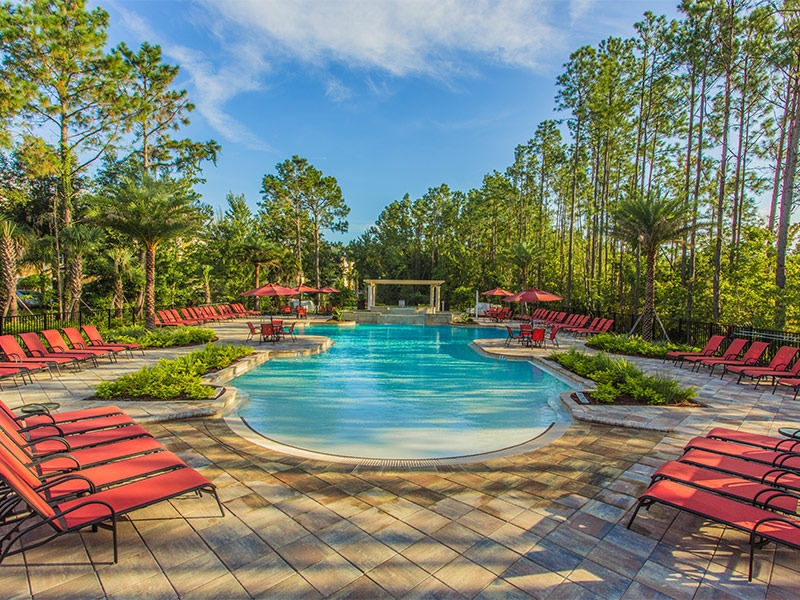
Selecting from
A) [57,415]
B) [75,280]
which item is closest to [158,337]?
[75,280]

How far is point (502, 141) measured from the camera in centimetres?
3284

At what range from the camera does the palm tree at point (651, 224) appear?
526 inches

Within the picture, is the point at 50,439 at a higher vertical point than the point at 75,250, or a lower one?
lower

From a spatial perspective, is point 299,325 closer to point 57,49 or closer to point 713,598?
point 57,49

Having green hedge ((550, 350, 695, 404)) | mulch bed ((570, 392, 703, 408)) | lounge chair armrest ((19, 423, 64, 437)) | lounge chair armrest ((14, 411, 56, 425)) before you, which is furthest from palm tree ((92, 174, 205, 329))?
green hedge ((550, 350, 695, 404))

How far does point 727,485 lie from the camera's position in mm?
3092

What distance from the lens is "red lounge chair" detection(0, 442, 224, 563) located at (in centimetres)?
221

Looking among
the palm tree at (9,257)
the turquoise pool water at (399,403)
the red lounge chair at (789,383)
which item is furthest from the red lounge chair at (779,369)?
the palm tree at (9,257)

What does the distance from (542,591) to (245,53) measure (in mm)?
15933

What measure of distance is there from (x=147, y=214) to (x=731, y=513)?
50.9 ft

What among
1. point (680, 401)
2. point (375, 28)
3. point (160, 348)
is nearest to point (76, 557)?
point (680, 401)

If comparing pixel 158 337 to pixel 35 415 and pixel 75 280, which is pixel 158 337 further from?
pixel 35 415

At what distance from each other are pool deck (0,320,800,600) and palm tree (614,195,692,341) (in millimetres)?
11028

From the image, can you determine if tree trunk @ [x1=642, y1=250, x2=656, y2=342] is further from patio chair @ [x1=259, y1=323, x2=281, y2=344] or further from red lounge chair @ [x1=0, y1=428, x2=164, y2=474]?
red lounge chair @ [x1=0, y1=428, x2=164, y2=474]
